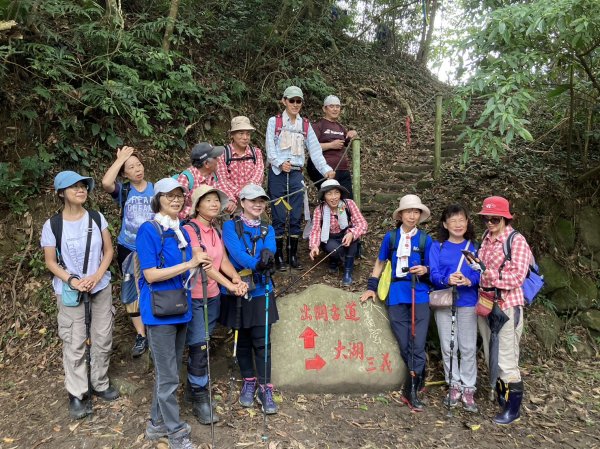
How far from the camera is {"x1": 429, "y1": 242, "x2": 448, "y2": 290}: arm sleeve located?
175 inches

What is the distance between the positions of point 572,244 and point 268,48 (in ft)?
23.9

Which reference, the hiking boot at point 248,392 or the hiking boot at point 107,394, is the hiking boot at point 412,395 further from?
the hiking boot at point 107,394

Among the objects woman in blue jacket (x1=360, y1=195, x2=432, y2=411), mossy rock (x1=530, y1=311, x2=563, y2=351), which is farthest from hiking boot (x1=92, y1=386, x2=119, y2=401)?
mossy rock (x1=530, y1=311, x2=563, y2=351)

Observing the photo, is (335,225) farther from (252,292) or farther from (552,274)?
(552,274)

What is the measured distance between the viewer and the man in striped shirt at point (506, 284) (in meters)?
4.16

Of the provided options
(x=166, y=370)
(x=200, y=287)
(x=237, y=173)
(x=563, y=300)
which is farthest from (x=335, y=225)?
(x=563, y=300)

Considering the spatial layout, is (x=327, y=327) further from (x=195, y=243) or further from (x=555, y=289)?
(x=555, y=289)

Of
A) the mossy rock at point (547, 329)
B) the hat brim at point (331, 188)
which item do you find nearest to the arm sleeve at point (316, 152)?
the hat brim at point (331, 188)

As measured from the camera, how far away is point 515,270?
4137mm

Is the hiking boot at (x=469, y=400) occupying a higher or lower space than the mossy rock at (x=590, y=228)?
lower

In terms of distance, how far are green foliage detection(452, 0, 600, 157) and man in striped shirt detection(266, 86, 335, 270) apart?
1917 mm

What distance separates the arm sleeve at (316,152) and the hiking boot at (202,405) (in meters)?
3.23

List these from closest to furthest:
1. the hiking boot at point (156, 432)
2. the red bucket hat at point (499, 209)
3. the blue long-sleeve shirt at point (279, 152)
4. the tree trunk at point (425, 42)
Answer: the hiking boot at point (156, 432) < the red bucket hat at point (499, 209) < the blue long-sleeve shirt at point (279, 152) < the tree trunk at point (425, 42)

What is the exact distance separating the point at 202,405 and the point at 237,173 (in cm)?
260
